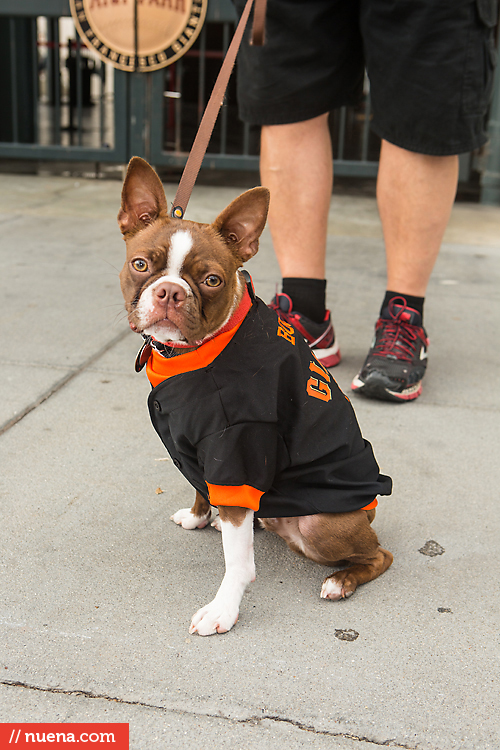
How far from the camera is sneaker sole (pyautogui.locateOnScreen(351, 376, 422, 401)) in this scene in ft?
9.28

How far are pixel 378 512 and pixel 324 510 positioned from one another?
0.48 m

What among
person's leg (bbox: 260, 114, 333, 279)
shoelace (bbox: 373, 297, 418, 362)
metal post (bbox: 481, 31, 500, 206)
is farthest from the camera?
metal post (bbox: 481, 31, 500, 206)

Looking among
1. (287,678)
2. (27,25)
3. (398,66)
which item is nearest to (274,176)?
(398,66)

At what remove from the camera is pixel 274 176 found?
309cm

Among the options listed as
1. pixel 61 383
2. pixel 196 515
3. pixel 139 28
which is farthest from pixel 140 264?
pixel 139 28

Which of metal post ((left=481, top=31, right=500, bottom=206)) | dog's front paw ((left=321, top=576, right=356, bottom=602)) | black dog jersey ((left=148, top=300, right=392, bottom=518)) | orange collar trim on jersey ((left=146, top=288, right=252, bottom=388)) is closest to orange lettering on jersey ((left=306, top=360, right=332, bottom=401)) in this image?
black dog jersey ((left=148, top=300, right=392, bottom=518))

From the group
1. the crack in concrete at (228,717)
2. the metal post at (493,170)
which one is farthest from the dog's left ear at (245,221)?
the metal post at (493,170)

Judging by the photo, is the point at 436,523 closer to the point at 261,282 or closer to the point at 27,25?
the point at 261,282

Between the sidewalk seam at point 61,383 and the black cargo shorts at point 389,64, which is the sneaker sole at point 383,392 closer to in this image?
the black cargo shorts at point 389,64

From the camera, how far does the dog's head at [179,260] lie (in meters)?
1.57

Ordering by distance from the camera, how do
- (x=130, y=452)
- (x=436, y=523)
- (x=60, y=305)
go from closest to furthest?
(x=436, y=523) → (x=130, y=452) → (x=60, y=305)

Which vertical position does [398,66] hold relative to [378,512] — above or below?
above

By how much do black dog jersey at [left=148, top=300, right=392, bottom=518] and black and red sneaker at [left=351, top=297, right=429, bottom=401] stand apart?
3.27 feet

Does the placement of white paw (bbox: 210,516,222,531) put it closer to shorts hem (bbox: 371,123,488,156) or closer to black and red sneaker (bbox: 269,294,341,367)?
black and red sneaker (bbox: 269,294,341,367)
